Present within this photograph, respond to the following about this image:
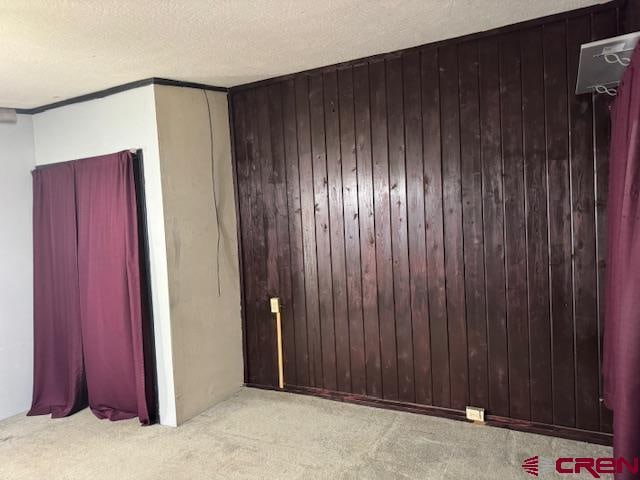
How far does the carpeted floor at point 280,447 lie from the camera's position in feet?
8.74

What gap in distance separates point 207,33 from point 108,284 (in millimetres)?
1883

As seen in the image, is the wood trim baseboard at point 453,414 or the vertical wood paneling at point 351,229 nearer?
the wood trim baseboard at point 453,414

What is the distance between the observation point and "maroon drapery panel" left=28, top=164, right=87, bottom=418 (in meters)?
3.71

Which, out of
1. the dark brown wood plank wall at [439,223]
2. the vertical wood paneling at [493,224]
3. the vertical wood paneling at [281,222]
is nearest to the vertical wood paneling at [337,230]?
the dark brown wood plank wall at [439,223]

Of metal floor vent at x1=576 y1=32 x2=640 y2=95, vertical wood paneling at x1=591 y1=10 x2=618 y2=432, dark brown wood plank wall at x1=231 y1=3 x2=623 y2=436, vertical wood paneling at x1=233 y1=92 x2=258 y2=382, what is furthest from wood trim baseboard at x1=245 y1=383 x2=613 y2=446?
metal floor vent at x1=576 y1=32 x2=640 y2=95

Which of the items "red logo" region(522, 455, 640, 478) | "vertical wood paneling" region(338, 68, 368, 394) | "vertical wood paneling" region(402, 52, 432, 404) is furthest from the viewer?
"vertical wood paneling" region(338, 68, 368, 394)

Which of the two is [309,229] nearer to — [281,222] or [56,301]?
[281,222]

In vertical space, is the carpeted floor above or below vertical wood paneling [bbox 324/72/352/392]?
below

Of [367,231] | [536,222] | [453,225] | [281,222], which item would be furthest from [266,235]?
[536,222]

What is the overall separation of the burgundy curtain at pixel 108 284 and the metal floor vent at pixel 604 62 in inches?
106

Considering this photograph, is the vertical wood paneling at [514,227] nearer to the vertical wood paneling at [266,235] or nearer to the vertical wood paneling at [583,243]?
the vertical wood paneling at [583,243]

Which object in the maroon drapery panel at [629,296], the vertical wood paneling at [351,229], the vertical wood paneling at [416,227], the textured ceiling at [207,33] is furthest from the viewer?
the vertical wood paneling at [351,229]

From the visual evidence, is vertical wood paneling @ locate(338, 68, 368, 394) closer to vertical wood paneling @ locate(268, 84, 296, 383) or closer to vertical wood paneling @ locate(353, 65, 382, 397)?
vertical wood paneling @ locate(353, 65, 382, 397)

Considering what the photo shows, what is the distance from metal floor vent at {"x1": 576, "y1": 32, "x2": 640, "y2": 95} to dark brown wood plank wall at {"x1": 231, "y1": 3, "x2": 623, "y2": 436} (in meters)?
0.18
